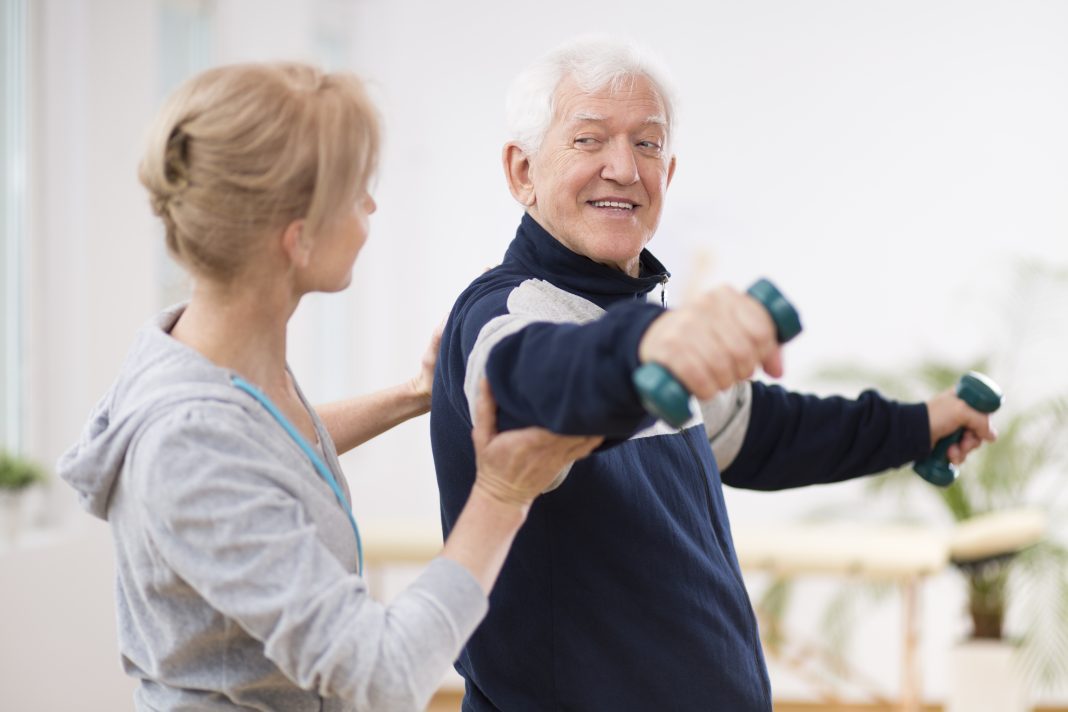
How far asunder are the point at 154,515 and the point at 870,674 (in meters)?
4.52

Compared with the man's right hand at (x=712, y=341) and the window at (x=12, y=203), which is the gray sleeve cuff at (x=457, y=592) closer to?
the man's right hand at (x=712, y=341)

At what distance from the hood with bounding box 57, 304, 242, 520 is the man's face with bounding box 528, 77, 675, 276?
1.89 feet

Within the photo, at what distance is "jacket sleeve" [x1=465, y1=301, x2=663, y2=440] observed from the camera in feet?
3.19

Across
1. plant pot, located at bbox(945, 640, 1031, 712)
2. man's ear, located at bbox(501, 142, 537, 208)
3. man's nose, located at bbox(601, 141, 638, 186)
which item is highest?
man's nose, located at bbox(601, 141, 638, 186)

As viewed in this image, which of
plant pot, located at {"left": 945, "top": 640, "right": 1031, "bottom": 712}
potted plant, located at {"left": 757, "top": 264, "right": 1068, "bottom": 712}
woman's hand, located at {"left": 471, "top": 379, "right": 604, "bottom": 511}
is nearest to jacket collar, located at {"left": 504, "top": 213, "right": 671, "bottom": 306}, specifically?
woman's hand, located at {"left": 471, "top": 379, "right": 604, "bottom": 511}

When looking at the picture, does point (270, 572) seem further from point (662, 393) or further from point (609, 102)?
point (609, 102)

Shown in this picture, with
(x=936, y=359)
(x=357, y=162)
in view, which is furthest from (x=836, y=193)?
(x=357, y=162)

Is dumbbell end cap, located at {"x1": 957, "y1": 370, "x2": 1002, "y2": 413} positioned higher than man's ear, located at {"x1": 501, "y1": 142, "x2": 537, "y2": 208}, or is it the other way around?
man's ear, located at {"x1": 501, "y1": 142, "x2": 537, "y2": 208}

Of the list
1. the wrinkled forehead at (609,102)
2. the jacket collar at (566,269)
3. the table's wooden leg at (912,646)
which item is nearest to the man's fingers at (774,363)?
the jacket collar at (566,269)

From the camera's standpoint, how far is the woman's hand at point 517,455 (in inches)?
43.1

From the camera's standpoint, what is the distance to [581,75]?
1509mm

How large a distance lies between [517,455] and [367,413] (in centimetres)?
57

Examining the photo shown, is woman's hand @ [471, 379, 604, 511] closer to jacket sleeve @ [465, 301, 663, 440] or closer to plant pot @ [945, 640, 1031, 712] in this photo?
jacket sleeve @ [465, 301, 663, 440]

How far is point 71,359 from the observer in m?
3.52
